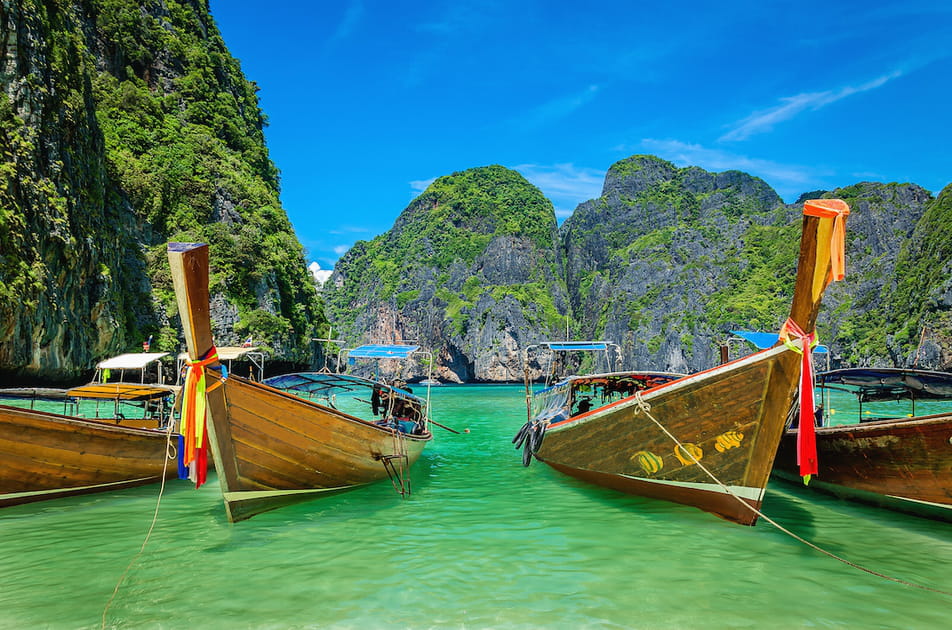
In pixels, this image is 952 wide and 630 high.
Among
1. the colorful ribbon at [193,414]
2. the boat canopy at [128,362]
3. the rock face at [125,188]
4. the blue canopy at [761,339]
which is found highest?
the rock face at [125,188]

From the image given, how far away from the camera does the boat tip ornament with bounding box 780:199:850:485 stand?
14.0 ft

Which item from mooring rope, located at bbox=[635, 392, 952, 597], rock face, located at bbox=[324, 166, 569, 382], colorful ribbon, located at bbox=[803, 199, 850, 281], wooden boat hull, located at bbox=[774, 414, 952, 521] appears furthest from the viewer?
rock face, located at bbox=[324, 166, 569, 382]

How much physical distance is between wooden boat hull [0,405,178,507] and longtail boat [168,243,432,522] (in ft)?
2.85

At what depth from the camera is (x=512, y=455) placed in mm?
12828

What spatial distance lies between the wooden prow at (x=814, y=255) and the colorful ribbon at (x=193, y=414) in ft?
18.3

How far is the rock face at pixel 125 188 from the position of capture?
16219 mm

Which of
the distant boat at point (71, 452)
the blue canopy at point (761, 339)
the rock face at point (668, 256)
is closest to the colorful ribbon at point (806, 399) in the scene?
the blue canopy at point (761, 339)

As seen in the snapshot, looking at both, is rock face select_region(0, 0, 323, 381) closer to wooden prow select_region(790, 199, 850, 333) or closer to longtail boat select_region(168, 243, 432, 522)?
longtail boat select_region(168, 243, 432, 522)

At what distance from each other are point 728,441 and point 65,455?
805cm

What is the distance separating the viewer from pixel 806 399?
187 inches

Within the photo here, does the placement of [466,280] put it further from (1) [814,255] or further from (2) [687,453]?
(1) [814,255]

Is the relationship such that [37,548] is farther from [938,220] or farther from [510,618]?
[938,220]

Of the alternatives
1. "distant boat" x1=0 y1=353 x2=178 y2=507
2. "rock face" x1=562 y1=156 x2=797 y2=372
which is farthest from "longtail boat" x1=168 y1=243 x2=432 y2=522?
"rock face" x1=562 y1=156 x2=797 y2=372

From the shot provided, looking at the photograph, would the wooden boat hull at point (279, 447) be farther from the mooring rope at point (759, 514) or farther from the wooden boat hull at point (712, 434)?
the mooring rope at point (759, 514)
